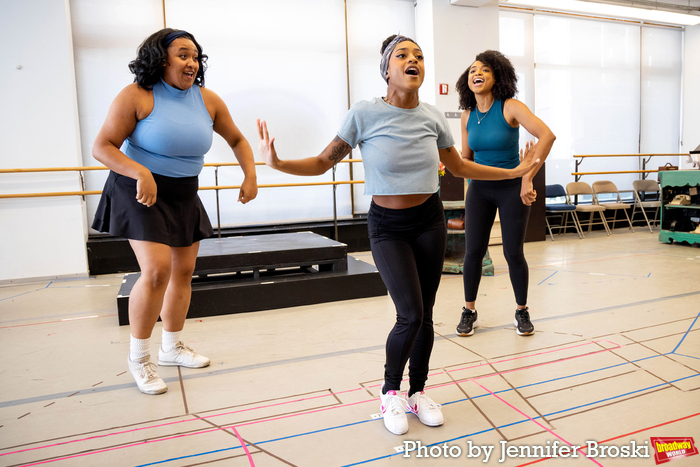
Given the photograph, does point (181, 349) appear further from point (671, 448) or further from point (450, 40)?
point (450, 40)

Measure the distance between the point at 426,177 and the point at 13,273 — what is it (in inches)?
174

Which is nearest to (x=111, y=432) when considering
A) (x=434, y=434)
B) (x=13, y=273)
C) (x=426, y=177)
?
(x=434, y=434)

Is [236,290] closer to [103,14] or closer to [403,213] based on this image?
[403,213]

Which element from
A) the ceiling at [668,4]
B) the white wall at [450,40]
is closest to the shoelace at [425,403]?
the white wall at [450,40]

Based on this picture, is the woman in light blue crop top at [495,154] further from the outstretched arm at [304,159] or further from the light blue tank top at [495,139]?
the outstretched arm at [304,159]

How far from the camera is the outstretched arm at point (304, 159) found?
150 centimetres

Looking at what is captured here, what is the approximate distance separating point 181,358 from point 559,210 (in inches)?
218

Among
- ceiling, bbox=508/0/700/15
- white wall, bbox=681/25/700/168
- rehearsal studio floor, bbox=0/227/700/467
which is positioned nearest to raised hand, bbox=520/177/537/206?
rehearsal studio floor, bbox=0/227/700/467

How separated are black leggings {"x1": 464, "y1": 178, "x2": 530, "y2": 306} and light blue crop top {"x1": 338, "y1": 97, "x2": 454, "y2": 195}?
991mm

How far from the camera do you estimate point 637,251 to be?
17.4ft

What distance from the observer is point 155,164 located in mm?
1924

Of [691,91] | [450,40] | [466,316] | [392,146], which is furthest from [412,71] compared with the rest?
[691,91]

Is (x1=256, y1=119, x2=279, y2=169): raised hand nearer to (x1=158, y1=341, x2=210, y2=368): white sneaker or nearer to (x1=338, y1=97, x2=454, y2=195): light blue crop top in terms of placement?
(x1=338, y1=97, x2=454, y2=195): light blue crop top

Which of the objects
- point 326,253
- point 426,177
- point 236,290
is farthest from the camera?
point 326,253
